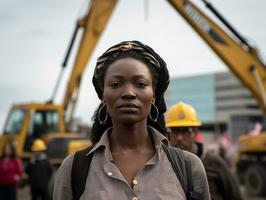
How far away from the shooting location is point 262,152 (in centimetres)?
1812

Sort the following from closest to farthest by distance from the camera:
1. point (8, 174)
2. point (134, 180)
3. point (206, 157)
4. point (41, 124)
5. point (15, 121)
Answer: point (134, 180), point (206, 157), point (8, 174), point (41, 124), point (15, 121)

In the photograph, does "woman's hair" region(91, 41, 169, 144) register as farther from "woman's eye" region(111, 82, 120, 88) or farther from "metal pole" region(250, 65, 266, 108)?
"metal pole" region(250, 65, 266, 108)

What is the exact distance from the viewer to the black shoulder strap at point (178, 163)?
227cm

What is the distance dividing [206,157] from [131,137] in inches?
93.3

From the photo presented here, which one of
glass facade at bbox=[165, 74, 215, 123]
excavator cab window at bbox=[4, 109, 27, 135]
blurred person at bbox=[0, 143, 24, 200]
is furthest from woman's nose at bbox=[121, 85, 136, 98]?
glass facade at bbox=[165, 74, 215, 123]

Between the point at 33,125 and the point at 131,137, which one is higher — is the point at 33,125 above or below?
above

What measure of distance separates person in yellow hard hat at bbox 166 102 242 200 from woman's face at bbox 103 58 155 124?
6.60 feet

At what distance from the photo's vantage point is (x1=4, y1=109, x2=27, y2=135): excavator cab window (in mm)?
18797

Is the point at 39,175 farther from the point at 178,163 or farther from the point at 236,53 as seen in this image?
the point at 178,163

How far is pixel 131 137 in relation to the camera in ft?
7.77

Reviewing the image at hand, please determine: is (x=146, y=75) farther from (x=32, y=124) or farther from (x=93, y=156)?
(x=32, y=124)

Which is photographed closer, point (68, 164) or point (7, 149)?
point (68, 164)

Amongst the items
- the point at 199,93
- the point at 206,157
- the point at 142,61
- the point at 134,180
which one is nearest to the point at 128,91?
the point at 142,61

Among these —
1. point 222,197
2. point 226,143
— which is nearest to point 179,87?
point 226,143
